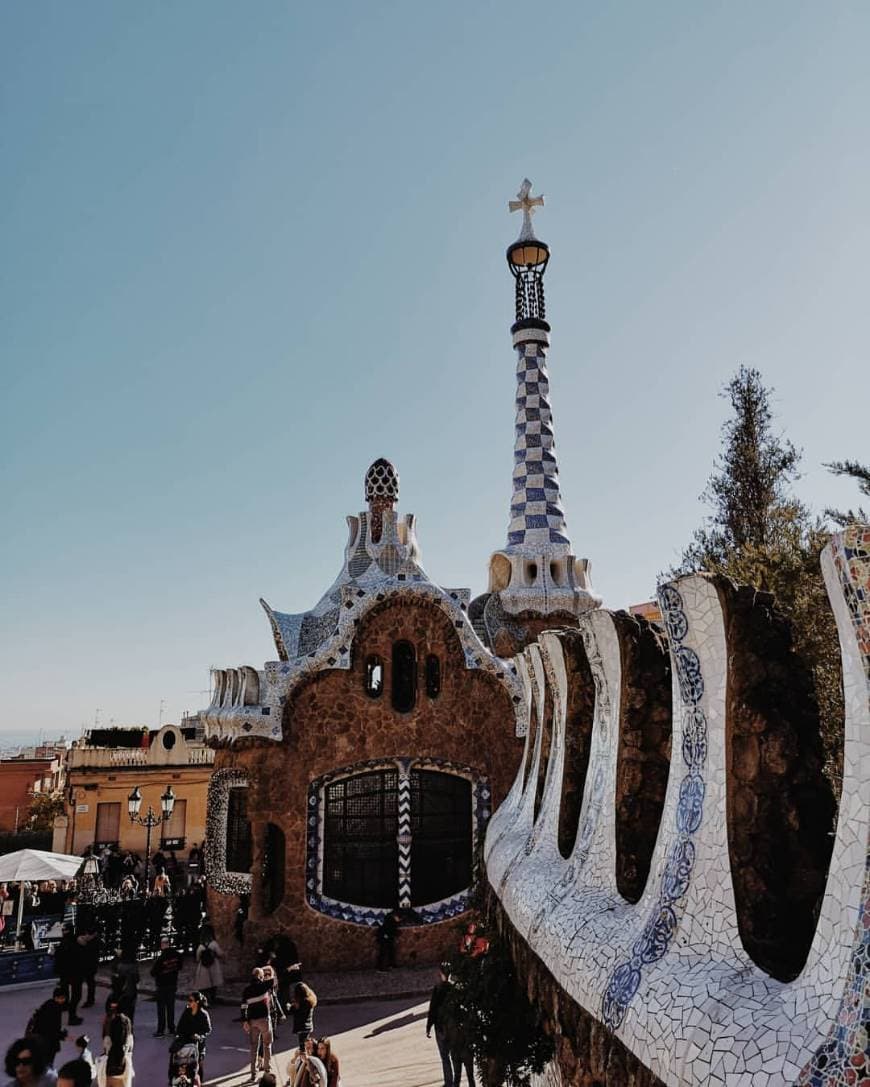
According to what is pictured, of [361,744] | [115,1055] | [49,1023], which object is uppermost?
[361,744]

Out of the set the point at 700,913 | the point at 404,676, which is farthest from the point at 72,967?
the point at 700,913

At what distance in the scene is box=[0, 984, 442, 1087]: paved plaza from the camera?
6.81m

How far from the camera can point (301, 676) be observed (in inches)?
414

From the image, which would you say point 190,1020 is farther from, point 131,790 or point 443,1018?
point 131,790

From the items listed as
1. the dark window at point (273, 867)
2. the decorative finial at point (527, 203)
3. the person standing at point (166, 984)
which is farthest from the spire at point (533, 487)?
the person standing at point (166, 984)

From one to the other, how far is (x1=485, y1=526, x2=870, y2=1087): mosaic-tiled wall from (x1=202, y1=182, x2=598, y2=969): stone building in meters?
6.63

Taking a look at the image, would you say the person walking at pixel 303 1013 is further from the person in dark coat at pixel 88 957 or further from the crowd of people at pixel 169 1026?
the person in dark coat at pixel 88 957

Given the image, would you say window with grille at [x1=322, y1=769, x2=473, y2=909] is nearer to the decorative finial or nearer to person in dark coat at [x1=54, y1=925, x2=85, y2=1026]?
person in dark coat at [x1=54, y1=925, x2=85, y2=1026]

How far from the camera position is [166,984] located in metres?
7.81

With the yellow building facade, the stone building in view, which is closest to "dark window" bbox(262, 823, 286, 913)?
the stone building

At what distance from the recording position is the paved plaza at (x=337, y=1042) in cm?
681

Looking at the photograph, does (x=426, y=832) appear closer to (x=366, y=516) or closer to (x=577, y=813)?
(x=366, y=516)

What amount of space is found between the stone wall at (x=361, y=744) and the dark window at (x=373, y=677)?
0.25 feet

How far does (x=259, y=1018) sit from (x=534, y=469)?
9743 mm
